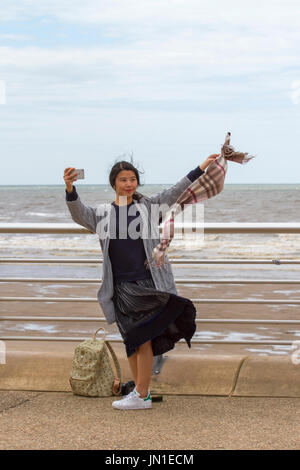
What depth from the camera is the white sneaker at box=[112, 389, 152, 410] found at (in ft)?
13.2

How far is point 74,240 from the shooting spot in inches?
863

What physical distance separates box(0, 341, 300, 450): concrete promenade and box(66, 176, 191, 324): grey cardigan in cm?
57

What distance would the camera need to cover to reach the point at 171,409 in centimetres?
406

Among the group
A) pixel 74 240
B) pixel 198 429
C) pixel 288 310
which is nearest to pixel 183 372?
pixel 198 429

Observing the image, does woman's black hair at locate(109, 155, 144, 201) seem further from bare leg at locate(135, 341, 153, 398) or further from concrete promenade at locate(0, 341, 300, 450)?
concrete promenade at locate(0, 341, 300, 450)

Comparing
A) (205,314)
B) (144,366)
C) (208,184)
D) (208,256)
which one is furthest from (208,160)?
(208,256)

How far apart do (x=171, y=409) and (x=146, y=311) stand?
54 centimetres

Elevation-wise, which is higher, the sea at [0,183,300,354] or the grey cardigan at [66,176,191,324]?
the grey cardigan at [66,176,191,324]

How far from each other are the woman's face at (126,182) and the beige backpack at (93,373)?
0.84 metres

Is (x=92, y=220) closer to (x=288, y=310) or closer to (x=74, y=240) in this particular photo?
(x=288, y=310)

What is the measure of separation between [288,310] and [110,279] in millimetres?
6152

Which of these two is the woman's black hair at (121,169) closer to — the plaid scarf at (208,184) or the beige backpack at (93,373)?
the plaid scarf at (208,184)

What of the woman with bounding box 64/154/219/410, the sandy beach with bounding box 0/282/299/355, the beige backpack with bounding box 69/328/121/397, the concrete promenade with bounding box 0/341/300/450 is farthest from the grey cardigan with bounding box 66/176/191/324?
the sandy beach with bounding box 0/282/299/355

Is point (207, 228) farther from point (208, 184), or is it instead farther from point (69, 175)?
point (69, 175)
